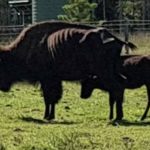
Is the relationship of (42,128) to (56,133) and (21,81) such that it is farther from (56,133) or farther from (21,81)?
(21,81)

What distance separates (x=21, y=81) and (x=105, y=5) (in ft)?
110

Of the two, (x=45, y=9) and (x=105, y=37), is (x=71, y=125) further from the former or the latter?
(x=45, y=9)

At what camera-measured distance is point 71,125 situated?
33.9 feet

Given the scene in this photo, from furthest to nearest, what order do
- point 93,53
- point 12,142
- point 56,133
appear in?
1. point 93,53
2. point 56,133
3. point 12,142

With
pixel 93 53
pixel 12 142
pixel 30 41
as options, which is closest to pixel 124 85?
pixel 93 53

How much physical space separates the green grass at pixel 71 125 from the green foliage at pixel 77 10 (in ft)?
63.6

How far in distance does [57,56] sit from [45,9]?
85.7 feet

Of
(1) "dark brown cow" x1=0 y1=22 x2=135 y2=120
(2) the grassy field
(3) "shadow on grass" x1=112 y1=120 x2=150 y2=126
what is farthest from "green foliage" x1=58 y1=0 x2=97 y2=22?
(3) "shadow on grass" x1=112 y1=120 x2=150 y2=126

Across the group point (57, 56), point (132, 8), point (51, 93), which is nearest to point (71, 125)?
point (51, 93)

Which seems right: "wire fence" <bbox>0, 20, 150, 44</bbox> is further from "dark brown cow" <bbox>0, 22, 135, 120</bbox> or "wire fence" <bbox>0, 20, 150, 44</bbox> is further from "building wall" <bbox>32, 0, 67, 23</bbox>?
"dark brown cow" <bbox>0, 22, 135, 120</bbox>

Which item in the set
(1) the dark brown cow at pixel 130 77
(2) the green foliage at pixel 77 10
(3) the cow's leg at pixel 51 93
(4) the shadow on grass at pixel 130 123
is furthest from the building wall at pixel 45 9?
(4) the shadow on grass at pixel 130 123

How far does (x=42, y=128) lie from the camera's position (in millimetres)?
9891

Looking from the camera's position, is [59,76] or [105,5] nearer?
[59,76]

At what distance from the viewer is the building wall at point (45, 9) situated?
37.0m
